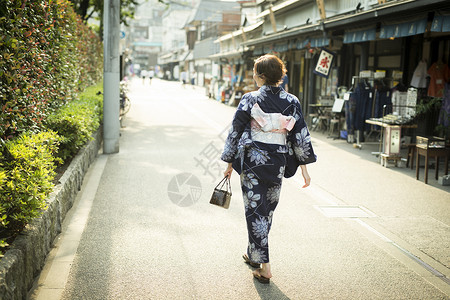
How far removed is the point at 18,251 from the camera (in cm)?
378

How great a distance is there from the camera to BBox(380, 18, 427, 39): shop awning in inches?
397

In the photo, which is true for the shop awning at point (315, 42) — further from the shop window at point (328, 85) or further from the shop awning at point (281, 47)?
the shop window at point (328, 85)

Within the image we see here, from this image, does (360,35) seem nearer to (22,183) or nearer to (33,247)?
(22,183)

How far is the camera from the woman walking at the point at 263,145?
4.52 m

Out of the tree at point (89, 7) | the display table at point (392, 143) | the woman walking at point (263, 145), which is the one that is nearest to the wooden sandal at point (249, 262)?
the woman walking at point (263, 145)

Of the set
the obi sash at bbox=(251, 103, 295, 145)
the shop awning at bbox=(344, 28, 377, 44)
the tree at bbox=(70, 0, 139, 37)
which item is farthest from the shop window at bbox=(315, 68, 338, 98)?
the obi sash at bbox=(251, 103, 295, 145)

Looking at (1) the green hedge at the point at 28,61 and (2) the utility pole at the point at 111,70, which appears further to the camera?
(2) the utility pole at the point at 111,70

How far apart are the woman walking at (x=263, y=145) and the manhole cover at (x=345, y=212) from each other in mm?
2595

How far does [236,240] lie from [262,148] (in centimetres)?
164

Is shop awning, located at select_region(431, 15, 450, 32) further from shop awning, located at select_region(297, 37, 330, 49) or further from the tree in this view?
the tree

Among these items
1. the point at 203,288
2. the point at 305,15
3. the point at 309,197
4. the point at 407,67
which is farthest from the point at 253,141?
the point at 305,15

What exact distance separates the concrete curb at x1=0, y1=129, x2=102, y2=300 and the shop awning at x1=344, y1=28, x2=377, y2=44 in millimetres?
8744

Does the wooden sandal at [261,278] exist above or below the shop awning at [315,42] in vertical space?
below

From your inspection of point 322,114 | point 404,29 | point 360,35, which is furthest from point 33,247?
point 322,114
